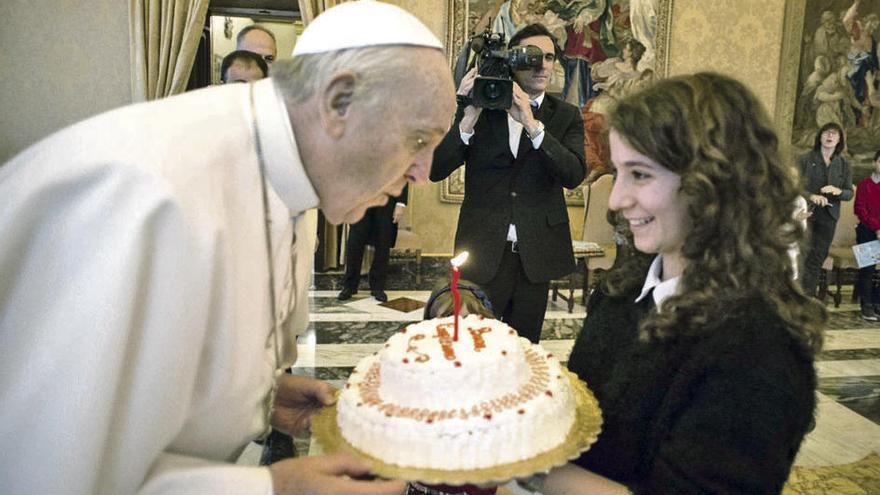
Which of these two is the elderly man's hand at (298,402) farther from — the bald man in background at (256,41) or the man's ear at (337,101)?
the bald man in background at (256,41)

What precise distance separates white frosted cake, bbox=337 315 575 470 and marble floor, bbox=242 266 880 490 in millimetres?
1951

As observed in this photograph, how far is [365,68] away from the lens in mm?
1274

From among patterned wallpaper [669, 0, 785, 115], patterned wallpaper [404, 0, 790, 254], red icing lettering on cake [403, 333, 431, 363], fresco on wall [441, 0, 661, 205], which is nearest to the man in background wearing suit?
patterned wallpaper [404, 0, 790, 254]

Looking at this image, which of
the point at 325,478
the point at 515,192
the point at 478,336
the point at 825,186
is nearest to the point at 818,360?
the point at 515,192

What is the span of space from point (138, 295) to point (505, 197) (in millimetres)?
2433

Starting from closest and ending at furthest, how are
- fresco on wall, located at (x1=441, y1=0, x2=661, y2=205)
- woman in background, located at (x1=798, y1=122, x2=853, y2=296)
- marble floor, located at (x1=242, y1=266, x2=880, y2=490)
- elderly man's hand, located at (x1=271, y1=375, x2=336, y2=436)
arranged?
elderly man's hand, located at (x1=271, y1=375, x2=336, y2=436)
marble floor, located at (x1=242, y1=266, x2=880, y2=490)
woman in background, located at (x1=798, y1=122, x2=853, y2=296)
fresco on wall, located at (x1=441, y1=0, x2=661, y2=205)

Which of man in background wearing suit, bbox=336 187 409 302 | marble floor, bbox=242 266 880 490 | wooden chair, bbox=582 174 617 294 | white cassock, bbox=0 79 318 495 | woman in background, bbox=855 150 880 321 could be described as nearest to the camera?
white cassock, bbox=0 79 318 495

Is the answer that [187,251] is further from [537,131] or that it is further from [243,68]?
[243,68]

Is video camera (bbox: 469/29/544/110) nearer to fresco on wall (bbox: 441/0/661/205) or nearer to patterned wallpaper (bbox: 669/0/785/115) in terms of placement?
fresco on wall (bbox: 441/0/661/205)

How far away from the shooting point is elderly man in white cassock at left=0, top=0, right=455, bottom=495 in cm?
105

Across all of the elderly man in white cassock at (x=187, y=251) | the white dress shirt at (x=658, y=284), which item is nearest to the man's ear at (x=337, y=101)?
the elderly man in white cassock at (x=187, y=251)

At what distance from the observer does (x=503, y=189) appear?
334 cm

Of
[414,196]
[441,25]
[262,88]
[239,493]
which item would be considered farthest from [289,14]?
[239,493]

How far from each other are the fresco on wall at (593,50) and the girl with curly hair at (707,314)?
637cm
